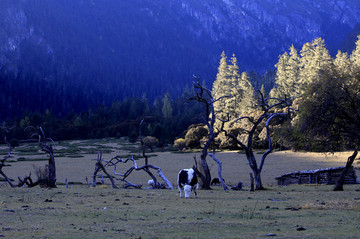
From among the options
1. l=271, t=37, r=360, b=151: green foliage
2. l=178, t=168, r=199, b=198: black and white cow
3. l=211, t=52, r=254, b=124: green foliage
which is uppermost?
l=211, t=52, r=254, b=124: green foliage

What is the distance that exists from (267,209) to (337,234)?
4704 millimetres

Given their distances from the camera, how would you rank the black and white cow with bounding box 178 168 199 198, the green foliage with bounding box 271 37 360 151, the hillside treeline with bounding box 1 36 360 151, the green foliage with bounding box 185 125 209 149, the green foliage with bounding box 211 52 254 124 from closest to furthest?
the black and white cow with bounding box 178 168 199 198
the green foliage with bounding box 271 37 360 151
the hillside treeline with bounding box 1 36 360 151
the green foliage with bounding box 185 125 209 149
the green foliage with bounding box 211 52 254 124

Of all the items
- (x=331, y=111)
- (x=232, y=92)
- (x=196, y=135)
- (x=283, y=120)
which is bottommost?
Answer: (x=331, y=111)

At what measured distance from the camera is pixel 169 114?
449 feet

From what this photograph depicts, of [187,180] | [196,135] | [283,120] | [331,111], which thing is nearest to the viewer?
[187,180]

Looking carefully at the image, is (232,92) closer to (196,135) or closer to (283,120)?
(196,135)

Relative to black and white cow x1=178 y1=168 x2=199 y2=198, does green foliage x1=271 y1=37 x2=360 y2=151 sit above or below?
above

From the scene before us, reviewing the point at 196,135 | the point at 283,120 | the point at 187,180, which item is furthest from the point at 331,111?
the point at 196,135

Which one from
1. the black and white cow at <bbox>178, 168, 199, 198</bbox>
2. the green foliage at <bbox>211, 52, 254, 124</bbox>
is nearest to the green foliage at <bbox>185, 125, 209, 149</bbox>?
the green foliage at <bbox>211, 52, 254, 124</bbox>

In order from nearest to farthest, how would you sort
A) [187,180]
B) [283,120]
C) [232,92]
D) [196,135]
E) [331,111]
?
1. [187,180]
2. [331,111]
3. [283,120]
4. [196,135]
5. [232,92]

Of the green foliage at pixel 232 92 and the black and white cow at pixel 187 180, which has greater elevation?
the green foliage at pixel 232 92

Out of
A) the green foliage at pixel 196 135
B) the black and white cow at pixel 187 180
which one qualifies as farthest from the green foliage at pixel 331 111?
the green foliage at pixel 196 135

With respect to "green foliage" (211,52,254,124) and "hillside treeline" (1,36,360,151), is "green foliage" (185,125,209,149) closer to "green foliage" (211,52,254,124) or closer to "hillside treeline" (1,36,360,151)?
"hillside treeline" (1,36,360,151)

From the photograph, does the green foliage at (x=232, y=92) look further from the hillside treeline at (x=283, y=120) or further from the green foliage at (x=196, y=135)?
the green foliage at (x=196, y=135)
